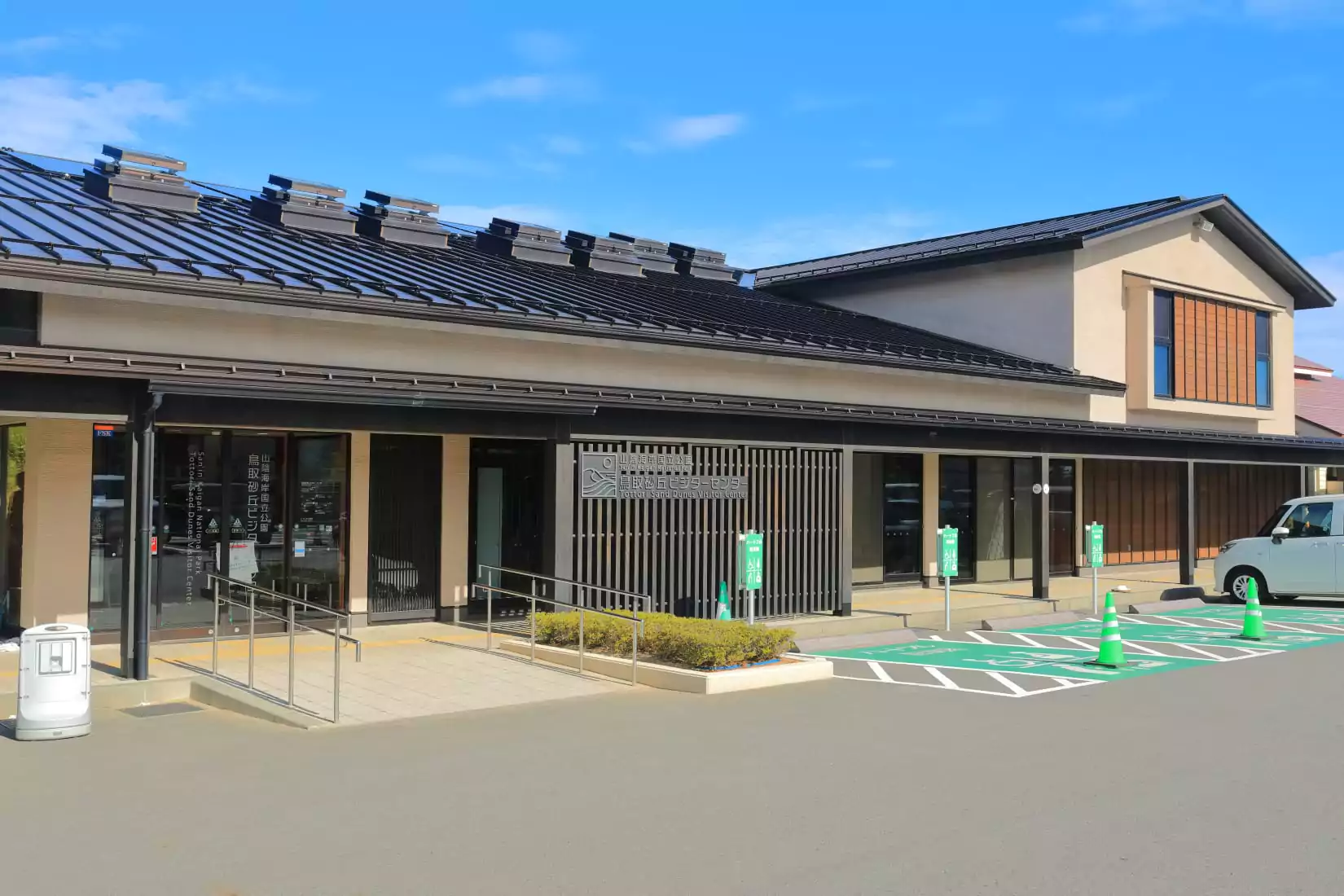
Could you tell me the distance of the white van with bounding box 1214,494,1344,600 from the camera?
19844 millimetres

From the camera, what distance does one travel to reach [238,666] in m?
11.9

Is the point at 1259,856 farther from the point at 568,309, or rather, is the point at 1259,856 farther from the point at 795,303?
the point at 795,303

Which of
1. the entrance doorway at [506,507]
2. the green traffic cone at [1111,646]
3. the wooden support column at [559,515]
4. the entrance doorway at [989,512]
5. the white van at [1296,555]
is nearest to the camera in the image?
the green traffic cone at [1111,646]

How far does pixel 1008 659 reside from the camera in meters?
14.2

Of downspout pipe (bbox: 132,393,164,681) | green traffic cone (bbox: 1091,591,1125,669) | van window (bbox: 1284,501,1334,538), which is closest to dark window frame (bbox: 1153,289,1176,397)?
van window (bbox: 1284,501,1334,538)

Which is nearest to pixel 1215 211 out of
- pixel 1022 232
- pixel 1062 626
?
pixel 1022 232

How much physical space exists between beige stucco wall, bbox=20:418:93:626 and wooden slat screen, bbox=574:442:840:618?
541 centimetres

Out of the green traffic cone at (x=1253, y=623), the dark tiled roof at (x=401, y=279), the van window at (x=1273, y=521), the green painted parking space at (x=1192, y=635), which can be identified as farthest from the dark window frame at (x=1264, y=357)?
the green traffic cone at (x=1253, y=623)

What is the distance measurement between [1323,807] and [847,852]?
3.20 m

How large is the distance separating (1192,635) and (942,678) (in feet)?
20.0

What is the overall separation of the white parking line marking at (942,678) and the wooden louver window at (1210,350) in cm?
1418

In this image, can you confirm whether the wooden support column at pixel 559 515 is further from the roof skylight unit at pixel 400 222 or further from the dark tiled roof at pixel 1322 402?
the dark tiled roof at pixel 1322 402

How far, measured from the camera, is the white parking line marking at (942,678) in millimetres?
11977

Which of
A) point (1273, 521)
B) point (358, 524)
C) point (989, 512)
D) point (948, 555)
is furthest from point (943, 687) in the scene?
point (1273, 521)
